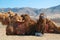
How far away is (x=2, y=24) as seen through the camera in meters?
22.8

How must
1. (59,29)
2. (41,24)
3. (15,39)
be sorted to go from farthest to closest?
(59,29), (41,24), (15,39)

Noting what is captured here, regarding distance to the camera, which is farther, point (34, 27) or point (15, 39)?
point (34, 27)

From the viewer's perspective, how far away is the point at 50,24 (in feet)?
53.2

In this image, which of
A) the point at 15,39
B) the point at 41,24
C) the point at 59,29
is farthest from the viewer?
the point at 59,29

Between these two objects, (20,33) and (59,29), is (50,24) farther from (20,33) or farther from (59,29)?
(20,33)

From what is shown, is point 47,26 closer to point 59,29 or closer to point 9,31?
point 59,29

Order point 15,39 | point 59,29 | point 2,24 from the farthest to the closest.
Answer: point 2,24 < point 59,29 < point 15,39

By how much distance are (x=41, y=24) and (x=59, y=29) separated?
1889mm

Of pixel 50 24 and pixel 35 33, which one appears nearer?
pixel 35 33

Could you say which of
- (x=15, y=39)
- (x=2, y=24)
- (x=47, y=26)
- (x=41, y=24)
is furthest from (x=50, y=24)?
(x=2, y=24)

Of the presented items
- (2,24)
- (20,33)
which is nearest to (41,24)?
(20,33)

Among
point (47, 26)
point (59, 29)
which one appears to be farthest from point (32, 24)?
point (59, 29)

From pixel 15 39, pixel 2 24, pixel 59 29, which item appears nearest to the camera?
pixel 15 39

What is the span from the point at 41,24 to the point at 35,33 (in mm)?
842
